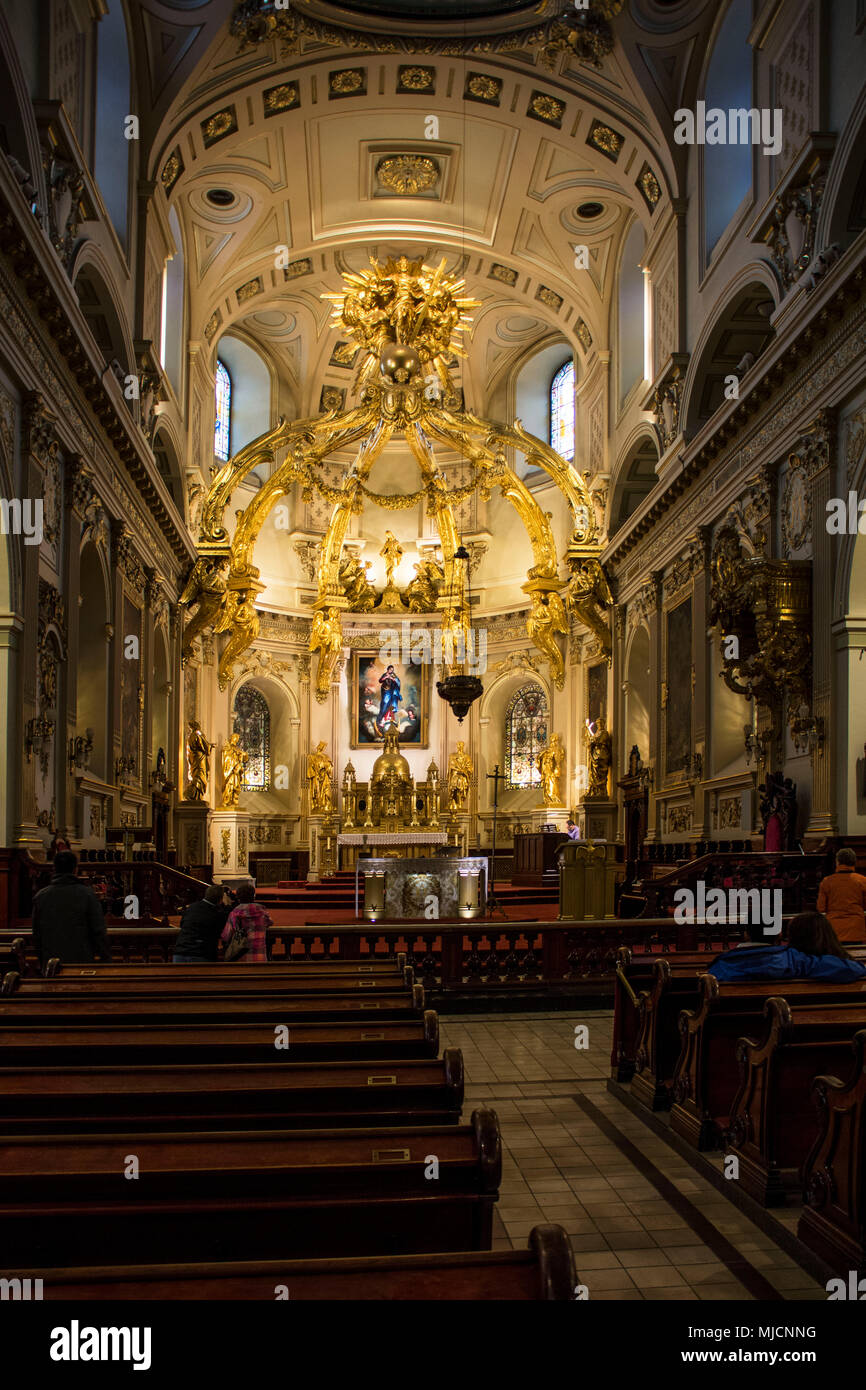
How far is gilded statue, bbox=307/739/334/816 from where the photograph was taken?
29.2 m

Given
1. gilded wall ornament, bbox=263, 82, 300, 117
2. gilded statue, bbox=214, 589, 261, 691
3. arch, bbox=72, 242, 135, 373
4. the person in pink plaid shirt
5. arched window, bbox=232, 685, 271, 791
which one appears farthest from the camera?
arched window, bbox=232, 685, 271, 791

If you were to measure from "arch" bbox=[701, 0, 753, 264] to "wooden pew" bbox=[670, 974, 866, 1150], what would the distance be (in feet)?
47.1

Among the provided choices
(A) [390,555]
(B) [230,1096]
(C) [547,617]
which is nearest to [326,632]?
(A) [390,555]

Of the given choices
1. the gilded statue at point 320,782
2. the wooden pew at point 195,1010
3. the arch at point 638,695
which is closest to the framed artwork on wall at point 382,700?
the gilded statue at point 320,782

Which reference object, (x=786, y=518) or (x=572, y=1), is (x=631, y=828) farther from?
(x=572, y=1)

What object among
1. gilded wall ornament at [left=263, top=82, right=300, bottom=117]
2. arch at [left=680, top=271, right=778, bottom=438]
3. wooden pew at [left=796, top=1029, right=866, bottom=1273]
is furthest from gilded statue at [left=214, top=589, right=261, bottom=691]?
wooden pew at [left=796, top=1029, right=866, bottom=1273]

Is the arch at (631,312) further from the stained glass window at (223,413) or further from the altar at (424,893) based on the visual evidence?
the altar at (424,893)

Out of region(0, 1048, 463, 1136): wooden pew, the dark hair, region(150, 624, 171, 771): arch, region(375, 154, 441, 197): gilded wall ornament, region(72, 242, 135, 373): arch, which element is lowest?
region(0, 1048, 463, 1136): wooden pew

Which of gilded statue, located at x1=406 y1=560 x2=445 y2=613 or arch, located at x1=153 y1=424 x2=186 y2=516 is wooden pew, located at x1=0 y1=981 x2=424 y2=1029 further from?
gilded statue, located at x1=406 y1=560 x2=445 y2=613

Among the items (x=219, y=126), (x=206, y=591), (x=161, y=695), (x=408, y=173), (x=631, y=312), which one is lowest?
(x=161, y=695)

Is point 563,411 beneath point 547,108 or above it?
beneath

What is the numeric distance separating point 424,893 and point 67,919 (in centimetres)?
829

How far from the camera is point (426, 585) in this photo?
28.3 m

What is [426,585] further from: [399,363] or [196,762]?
[399,363]
